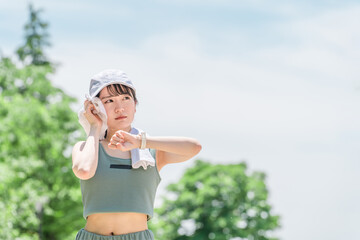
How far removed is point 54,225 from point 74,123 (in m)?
3.99

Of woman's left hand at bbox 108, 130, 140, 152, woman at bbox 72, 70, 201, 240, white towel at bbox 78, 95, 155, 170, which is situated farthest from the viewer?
white towel at bbox 78, 95, 155, 170

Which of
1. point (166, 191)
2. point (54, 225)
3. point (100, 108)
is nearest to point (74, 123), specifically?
point (54, 225)

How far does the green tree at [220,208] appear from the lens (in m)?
26.2

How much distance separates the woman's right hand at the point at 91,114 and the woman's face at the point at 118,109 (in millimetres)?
86

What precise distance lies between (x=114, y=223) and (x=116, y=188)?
23 cm

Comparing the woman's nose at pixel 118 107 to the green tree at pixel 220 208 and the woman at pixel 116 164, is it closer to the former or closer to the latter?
the woman at pixel 116 164

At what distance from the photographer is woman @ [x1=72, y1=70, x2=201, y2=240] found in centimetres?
355

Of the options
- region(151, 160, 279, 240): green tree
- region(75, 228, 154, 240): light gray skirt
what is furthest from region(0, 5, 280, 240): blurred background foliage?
region(75, 228, 154, 240): light gray skirt

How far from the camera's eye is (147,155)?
372 centimetres

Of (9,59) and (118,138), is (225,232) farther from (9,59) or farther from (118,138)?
(118,138)

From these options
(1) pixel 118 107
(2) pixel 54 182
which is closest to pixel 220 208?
(2) pixel 54 182

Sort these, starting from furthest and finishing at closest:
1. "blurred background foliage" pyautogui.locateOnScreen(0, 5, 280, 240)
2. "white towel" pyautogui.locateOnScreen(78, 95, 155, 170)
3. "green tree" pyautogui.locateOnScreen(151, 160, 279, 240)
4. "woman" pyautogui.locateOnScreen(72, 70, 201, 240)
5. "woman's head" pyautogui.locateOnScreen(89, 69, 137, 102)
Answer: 1. "green tree" pyautogui.locateOnScreen(151, 160, 279, 240)
2. "blurred background foliage" pyautogui.locateOnScreen(0, 5, 280, 240)
3. "woman's head" pyautogui.locateOnScreen(89, 69, 137, 102)
4. "white towel" pyautogui.locateOnScreen(78, 95, 155, 170)
5. "woman" pyautogui.locateOnScreen(72, 70, 201, 240)

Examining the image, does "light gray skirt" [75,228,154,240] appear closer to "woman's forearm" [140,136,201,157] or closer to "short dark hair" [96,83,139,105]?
"woman's forearm" [140,136,201,157]

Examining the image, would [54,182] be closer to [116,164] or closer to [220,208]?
[220,208]
